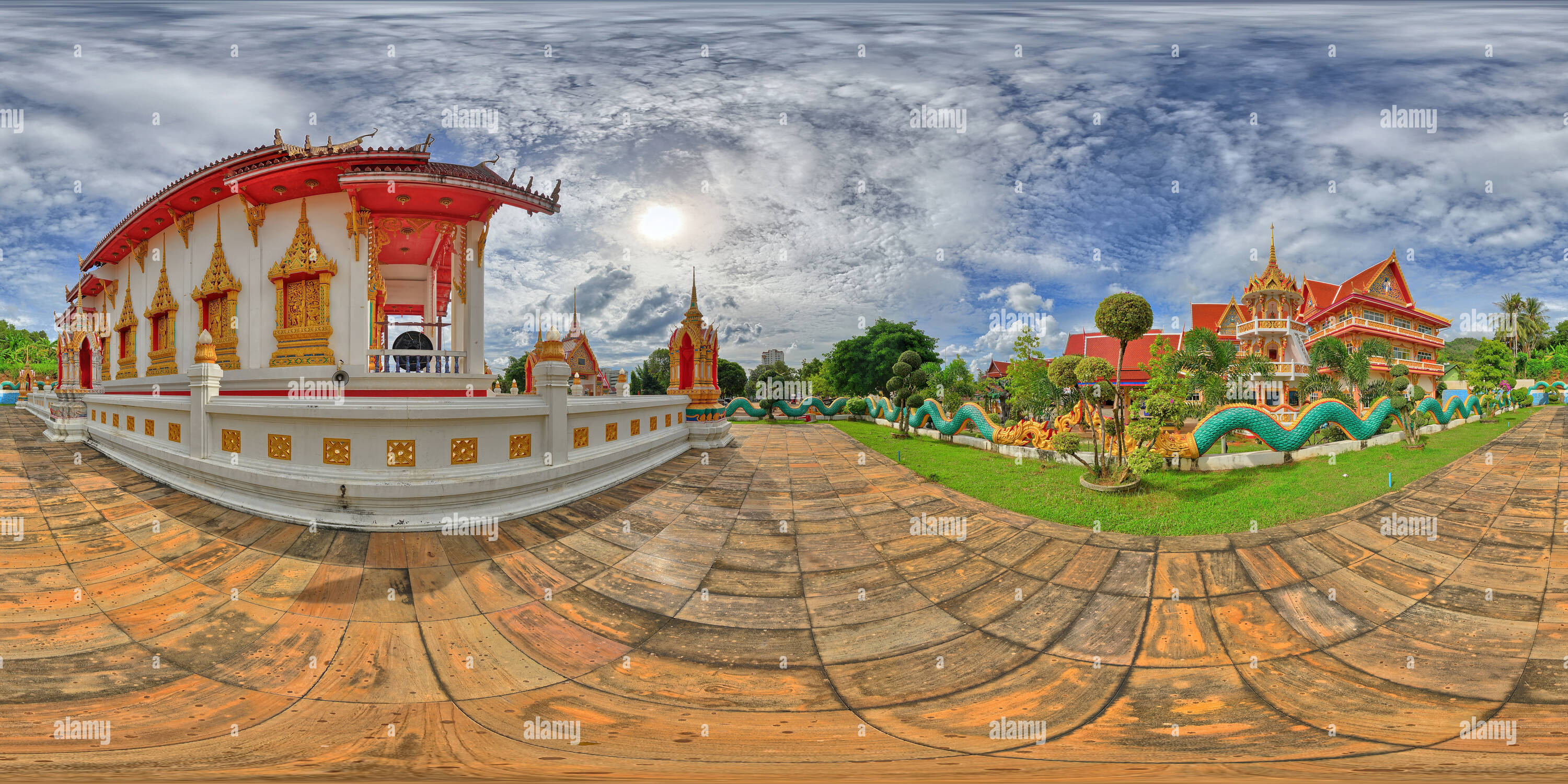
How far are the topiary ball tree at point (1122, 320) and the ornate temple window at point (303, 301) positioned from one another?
11919 millimetres

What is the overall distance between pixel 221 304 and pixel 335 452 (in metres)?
8.62

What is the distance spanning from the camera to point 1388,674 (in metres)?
3.79

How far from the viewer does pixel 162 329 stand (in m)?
12.4

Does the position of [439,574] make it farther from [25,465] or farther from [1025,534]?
[25,465]

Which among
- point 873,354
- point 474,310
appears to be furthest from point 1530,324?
point 474,310

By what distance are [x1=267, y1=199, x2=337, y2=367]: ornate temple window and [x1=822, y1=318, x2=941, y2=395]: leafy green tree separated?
81.2 feet

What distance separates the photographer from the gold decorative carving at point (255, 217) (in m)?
9.77

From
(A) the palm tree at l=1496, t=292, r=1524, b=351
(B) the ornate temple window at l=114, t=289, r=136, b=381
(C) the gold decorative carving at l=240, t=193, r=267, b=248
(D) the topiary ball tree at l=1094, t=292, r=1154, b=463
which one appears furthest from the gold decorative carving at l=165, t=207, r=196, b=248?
(A) the palm tree at l=1496, t=292, r=1524, b=351

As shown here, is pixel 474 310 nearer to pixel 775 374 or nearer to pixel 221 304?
pixel 221 304

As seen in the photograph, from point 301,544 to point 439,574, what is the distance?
152 centimetres

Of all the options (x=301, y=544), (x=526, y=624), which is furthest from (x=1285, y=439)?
(x=301, y=544)

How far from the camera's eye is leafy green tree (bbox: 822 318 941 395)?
1229 inches

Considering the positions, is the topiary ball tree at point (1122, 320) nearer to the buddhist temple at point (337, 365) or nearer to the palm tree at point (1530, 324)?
the buddhist temple at point (337, 365)

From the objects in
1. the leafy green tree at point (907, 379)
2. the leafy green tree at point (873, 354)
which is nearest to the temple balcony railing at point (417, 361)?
the leafy green tree at point (907, 379)
